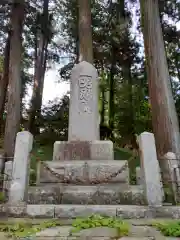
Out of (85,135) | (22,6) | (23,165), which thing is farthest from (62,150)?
(22,6)

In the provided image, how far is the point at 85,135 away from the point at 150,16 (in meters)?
5.51

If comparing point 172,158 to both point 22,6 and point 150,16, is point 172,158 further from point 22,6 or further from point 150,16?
point 22,6

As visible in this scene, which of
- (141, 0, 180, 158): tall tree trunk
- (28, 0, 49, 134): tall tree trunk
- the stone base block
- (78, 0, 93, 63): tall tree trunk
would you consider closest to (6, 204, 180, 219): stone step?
the stone base block

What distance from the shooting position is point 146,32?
888 centimetres

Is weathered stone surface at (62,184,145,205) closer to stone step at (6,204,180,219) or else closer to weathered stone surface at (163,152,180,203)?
stone step at (6,204,180,219)

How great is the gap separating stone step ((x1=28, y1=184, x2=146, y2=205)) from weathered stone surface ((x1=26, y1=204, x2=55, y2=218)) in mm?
601

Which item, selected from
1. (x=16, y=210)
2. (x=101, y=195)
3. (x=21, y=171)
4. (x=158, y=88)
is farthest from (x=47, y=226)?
(x=158, y=88)

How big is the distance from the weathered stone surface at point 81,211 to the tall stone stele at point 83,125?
1962mm

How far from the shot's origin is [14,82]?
10.3m

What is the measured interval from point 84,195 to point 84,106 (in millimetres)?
2457

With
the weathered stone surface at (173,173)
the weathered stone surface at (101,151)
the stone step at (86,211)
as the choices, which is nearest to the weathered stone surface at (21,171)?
the stone step at (86,211)

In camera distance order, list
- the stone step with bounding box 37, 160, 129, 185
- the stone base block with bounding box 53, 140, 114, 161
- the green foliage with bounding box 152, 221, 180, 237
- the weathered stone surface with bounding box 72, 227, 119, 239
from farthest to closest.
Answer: the stone base block with bounding box 53, 140, 114, 161
the stone step with bounding box 37, 160, 129, 185
the green foliage with bounding box 152, 221, 180, 237
the weathered stone surface with bounding box 72, 227, 119, 239

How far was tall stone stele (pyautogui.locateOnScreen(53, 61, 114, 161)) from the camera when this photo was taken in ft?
18.4

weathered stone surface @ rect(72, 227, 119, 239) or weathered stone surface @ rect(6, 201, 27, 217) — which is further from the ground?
weathered stone surface @ rect(6, 201, 27, 217)
